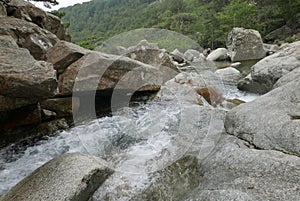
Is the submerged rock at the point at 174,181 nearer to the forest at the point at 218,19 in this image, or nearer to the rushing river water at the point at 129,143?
the rushing river water at the point at 129,143

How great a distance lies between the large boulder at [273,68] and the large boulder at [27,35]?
21.2 ft

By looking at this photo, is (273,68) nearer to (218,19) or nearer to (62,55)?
(62,55)

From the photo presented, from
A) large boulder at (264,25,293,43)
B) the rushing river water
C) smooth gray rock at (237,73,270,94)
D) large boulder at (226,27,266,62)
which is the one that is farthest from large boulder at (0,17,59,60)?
large boulder at (264,25,293,43)

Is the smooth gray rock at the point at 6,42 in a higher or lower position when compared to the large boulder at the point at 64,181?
higher

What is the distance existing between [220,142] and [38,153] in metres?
3.10

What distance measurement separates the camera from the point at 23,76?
121 inches

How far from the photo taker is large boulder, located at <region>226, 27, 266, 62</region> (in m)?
17.5

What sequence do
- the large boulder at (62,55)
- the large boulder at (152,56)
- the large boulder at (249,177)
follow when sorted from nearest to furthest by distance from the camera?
the large boulder at (249,177) < the large boulder at (62,55) < the large boulder at (152,56)

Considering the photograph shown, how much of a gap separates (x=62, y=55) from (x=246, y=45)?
1663 centimetres

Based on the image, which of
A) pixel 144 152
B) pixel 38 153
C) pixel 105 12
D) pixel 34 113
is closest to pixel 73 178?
pixel 144 152

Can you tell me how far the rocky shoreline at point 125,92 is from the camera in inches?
89.4

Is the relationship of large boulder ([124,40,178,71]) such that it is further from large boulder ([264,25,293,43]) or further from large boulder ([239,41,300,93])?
large boulder ([264,25,293,43])

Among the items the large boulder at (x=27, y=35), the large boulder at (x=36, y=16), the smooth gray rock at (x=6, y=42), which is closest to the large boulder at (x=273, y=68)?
the large boulder at (x=27, y=35)

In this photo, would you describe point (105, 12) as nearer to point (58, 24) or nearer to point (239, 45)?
point (239, 45)
